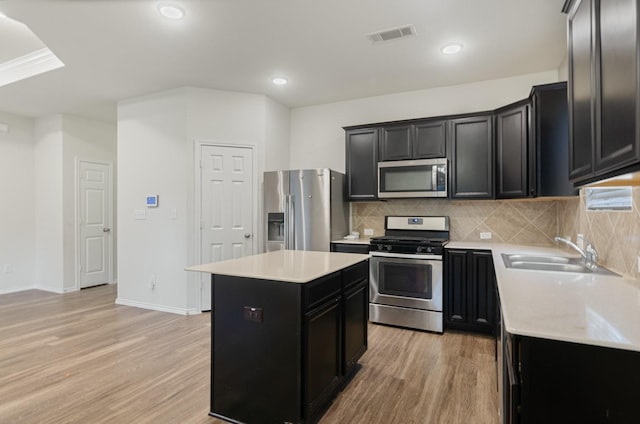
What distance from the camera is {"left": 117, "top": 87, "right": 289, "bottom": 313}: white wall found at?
4.18 metres

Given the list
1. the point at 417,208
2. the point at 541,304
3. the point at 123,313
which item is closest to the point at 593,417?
the point at 541,304

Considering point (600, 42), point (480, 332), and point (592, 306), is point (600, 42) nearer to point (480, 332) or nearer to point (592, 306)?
point (592, 306)

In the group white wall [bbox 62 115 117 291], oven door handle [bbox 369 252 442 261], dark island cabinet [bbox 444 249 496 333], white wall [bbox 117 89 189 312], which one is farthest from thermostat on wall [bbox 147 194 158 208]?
dark island cabinet [bbox 444 249 496 333]

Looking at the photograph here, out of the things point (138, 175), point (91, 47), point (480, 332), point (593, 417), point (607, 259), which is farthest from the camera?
point (138, 175)

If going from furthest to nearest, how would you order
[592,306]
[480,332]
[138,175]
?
1. [138,175]
2. [480,332]
3. [592,306]

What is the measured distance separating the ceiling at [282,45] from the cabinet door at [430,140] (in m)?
0.57

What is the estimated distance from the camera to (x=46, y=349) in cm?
310

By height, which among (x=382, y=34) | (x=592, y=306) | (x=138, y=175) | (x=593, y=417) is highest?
(x=382, y=34)

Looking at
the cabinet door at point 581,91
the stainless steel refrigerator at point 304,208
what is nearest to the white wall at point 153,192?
the stainless steel refrigerator at point 304,208

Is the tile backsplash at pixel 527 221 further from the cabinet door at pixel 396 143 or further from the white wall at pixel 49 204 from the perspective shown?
the white wall at pixel 49 204

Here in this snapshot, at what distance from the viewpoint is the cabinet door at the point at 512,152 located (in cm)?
321

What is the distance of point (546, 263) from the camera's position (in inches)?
101

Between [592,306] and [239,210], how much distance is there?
375 centimetres

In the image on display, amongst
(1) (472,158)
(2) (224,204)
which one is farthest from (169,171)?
(1) (472,158)
